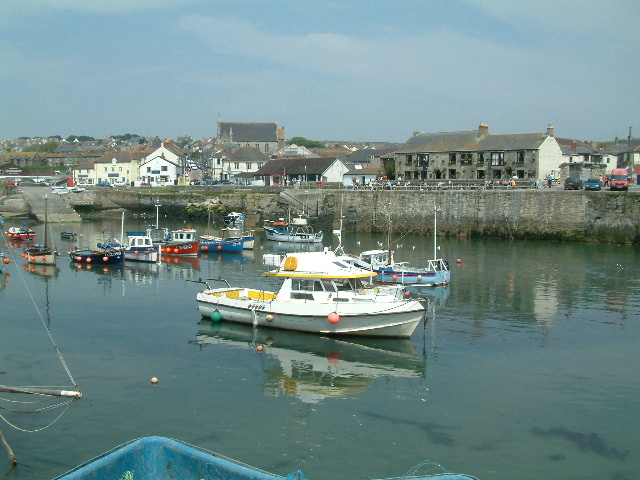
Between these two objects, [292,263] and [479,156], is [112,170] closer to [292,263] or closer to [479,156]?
[479,156]

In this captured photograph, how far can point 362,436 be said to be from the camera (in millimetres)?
14391

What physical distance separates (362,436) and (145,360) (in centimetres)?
822

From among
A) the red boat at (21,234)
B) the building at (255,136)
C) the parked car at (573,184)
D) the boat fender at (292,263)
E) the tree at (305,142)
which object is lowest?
the red boat at (21,234)

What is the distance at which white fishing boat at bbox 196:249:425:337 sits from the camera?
21500 millimetres

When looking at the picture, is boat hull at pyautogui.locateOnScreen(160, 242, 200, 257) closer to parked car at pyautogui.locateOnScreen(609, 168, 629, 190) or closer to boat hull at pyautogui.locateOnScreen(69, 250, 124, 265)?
boat hull at pyautogui.locateOnScreen(69, 250, 124, 265)

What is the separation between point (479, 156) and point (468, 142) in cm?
264

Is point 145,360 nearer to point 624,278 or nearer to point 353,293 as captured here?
point 353,293

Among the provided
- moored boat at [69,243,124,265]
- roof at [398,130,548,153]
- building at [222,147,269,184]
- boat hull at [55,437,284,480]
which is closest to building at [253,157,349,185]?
building at [222,147,269,184]

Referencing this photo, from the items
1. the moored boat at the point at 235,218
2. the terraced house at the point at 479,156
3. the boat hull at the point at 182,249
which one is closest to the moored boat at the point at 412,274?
the boat hull at the point at 182,249

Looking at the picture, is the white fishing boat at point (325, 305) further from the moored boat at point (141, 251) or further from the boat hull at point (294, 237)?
the boat hull at point (294, 237)

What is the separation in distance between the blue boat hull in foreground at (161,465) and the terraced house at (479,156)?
5299cm

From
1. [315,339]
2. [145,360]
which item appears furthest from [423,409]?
[145,360]

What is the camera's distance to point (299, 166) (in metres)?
82.9

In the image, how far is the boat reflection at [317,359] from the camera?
17.7 m
